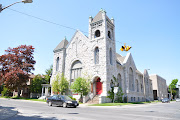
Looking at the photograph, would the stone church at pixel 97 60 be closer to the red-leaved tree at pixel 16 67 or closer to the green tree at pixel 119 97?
the green tree at pixel 119 97

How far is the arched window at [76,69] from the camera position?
Answer: 3054 cm

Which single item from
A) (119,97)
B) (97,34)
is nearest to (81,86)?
(119,97)

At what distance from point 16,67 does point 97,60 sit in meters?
19.3

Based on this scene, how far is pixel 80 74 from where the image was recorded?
30109 mm

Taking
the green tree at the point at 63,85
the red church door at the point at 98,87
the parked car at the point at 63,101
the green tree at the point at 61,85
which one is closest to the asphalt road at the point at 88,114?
the parked car at the point at 63,101

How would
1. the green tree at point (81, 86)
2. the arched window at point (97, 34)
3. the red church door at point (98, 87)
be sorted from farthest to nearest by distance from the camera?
the arched window at point (97, 34), the red church door at point (98, 87), the green tree at point (81, 86)

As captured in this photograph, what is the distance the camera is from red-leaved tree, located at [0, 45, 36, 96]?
31.3 m

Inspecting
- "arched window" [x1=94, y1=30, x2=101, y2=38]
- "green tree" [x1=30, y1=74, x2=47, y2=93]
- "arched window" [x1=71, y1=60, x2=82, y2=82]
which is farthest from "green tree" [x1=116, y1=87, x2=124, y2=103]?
"green tree" [x1=30, y1=74, x2=47, y2=93]

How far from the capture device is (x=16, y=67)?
32.8 m

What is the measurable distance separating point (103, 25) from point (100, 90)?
12735 mm

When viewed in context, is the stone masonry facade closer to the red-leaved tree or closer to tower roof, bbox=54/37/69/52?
tower roof, bbox=54/37/69/52

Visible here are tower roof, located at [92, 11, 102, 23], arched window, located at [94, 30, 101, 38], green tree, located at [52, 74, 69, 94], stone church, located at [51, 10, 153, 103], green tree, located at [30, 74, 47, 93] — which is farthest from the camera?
green tree, located at [30, 74, 47, 93]

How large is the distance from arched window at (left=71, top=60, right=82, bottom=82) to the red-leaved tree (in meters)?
11.2

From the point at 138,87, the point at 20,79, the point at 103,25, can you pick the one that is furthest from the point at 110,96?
the point at 20,79
